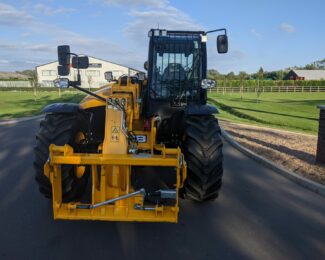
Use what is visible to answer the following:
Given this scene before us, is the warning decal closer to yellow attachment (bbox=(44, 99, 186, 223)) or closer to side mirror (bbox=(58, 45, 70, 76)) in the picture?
yellow attachment (bbox=(44, 99, 186, 223))

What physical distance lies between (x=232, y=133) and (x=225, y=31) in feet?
23.2

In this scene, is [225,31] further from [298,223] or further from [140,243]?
[140,243]

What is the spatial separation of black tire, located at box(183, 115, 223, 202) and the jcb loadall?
0.05 feet

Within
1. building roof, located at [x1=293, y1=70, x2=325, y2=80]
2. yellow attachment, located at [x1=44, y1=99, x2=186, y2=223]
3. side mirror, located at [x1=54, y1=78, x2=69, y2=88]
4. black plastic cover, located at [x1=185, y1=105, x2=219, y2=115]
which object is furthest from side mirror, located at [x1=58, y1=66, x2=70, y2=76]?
building roof, located at [x1=293, y1=70, x2=325, y2=80]

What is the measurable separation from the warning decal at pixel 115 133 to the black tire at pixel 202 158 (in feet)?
3.27

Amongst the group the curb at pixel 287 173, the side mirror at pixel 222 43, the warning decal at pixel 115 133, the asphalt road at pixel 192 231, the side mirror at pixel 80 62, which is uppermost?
the side mirror at pixel 222 43

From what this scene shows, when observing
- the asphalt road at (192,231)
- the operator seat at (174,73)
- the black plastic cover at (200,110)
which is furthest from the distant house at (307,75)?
the black plastic cover at (200,110)

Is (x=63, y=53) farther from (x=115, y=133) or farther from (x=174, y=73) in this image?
(x=174, y=73)

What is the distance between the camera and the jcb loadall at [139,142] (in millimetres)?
4223

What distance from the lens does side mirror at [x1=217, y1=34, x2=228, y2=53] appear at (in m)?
6.23

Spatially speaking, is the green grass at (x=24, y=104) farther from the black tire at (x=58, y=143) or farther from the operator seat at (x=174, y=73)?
the black tire at (x=58, y=143)

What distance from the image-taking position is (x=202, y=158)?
4.91 metres

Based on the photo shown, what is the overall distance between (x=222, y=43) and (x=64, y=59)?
3.01 meters

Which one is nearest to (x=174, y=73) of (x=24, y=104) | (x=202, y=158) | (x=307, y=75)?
(x=202, y=158)
